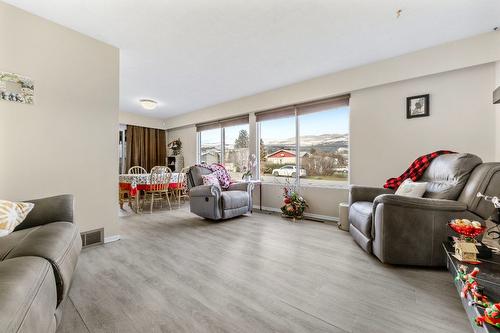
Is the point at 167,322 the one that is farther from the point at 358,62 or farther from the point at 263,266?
the point at 358,62

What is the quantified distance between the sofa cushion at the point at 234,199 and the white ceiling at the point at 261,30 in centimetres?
203

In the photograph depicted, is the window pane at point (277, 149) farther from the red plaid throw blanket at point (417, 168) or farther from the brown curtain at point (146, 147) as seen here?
the brown curtain at point (146, 147)

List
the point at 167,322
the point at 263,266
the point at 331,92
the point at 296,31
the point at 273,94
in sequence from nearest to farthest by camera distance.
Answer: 1. the point at 167,322
2. the point at 263,266
3. the point at 296,31
4. the point at 331,92
5. the point at 273,94

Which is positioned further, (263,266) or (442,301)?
(263,266)

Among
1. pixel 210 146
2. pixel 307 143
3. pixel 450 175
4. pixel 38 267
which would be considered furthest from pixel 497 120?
pixel 210 146

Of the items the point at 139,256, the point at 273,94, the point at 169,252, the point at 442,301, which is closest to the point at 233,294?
the point at 169,252

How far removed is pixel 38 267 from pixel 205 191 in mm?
2434

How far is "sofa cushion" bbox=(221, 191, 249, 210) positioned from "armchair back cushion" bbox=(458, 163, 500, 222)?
279 cm

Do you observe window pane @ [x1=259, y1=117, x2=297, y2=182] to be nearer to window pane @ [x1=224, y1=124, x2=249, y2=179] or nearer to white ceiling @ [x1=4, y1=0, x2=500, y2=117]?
window pane @ [x1=224, y1=124, x2=249, y2=179]

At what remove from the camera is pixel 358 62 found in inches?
123

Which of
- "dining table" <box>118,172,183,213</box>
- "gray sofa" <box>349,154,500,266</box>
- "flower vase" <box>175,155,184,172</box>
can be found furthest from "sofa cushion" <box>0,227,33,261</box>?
"flower vase" <box>175,155,184,172</box>

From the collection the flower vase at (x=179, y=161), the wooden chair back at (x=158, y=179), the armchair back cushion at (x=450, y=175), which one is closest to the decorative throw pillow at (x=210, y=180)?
the wooden chair back at (x=158, y=179)

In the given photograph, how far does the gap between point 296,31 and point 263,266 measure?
8.34 feet

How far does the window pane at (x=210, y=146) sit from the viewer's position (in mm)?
5695
